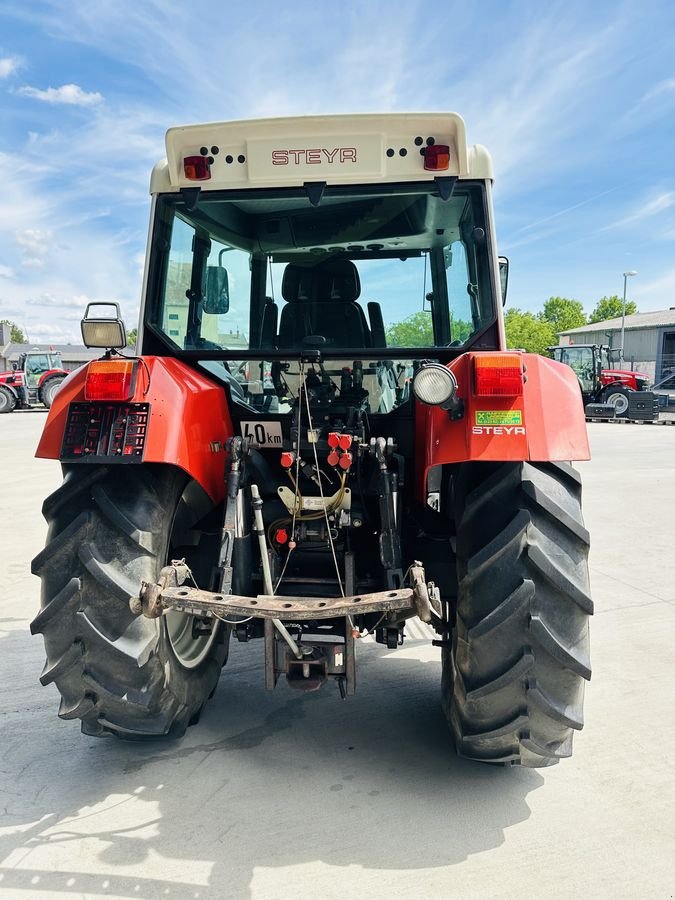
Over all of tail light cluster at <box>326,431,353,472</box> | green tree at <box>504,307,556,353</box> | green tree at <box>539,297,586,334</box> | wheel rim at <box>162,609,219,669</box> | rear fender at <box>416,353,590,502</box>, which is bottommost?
wheel rim at <box>162,609,219,669</box>

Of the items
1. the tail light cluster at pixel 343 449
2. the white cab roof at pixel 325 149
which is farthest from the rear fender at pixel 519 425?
the white cab roof at pixel 325 149

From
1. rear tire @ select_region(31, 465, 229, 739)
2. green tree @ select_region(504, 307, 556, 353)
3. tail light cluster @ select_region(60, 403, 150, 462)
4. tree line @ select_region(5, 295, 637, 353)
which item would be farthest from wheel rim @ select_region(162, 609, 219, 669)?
green tree @ select_region(504, 307, 556, 353)

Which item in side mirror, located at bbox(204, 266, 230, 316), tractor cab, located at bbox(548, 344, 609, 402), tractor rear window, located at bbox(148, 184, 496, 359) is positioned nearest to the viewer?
tractor rear window, located at bbox(148, 184, 496, 359)

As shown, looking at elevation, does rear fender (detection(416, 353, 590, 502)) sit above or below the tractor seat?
below

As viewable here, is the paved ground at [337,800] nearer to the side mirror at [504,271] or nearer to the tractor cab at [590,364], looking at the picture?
the side mirror at [504,271]

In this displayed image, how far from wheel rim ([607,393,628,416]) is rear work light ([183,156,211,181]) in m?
23.5

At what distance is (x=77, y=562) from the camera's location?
2.63 m

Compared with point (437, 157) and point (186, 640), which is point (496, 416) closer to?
point (437, 157)

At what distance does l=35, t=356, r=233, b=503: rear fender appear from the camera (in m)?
2.70

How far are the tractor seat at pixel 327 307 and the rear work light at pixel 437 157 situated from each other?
0.60m

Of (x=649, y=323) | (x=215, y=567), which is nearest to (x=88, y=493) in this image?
(x=215, y=567)

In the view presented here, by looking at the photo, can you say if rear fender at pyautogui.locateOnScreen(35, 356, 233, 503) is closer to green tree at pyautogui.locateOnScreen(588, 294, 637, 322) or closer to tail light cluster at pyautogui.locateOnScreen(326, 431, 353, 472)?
tail light cluster at pyautogui.locateOnScreen(326, 431, 353, 472)

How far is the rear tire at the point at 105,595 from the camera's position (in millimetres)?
2600

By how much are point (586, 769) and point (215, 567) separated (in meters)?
1.84
